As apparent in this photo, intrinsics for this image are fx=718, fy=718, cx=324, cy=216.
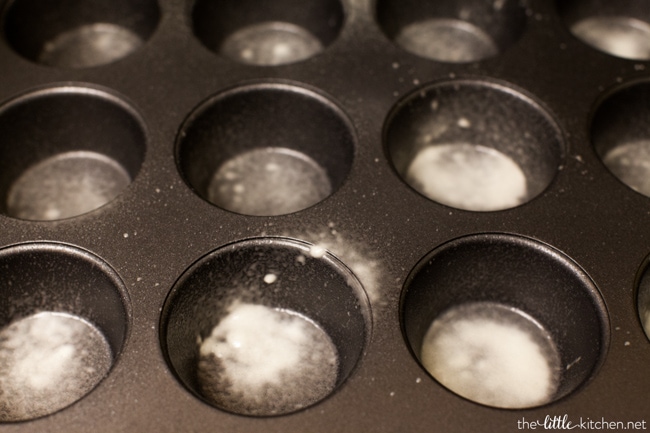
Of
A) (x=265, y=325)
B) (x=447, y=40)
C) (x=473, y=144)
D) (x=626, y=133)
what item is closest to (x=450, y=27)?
(x=447, y=40)

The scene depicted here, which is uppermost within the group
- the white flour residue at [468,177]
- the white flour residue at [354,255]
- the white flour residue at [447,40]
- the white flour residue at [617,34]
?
the white flour residue at [617,34]

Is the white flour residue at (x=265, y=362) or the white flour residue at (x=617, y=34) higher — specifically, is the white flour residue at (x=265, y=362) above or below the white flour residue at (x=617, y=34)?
below

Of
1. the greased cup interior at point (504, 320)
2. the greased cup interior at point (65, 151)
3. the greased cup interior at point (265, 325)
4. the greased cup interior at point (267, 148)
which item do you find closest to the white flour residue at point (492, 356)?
the greased cup interior at point (504, 320)

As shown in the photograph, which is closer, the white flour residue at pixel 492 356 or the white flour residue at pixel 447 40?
the white flour residue at pixel 492 356

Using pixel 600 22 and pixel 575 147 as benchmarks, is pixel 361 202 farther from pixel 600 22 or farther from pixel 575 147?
pixel 600 22

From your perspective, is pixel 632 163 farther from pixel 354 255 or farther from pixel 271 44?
pixel 271 44

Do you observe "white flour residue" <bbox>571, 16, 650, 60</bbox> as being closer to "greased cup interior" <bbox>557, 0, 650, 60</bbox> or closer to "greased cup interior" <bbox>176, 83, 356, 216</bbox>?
"greased cup interior" <bbox>557, 0, 650, 60</bbox>

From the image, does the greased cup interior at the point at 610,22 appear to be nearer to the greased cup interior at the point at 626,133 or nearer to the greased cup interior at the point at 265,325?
the greased cup interior at the point at 626,133

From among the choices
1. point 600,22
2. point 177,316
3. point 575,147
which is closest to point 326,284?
point 177,316
